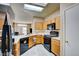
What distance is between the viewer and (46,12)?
261 cm

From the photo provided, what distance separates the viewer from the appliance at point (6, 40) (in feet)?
7.41

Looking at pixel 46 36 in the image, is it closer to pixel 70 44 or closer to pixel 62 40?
pixel 62 40

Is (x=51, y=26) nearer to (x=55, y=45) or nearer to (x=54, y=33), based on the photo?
(x=54, y=33)

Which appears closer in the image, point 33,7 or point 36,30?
point 33,7

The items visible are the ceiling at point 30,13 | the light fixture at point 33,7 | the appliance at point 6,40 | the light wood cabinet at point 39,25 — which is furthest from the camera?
the light wood cabinet at point 39,25

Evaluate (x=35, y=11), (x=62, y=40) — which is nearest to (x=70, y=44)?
(x=62, y=40)

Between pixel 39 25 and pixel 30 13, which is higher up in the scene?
pixel 30 13

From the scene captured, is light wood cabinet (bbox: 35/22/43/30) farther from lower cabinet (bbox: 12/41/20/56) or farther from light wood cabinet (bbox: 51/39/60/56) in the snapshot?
lower cabinet (bbox: 12/41/20/56)

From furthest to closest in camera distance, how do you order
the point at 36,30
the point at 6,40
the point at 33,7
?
the point at 36,30, the point at 33,7, the point at 6,40

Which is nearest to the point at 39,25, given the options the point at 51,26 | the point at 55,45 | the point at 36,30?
the point at 36,30

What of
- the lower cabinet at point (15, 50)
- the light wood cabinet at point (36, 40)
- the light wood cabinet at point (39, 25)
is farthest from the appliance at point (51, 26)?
the lower cabinet at point (15, 50)

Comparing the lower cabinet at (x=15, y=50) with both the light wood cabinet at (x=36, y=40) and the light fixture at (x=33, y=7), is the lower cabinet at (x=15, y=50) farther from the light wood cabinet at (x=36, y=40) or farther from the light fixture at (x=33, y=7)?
the light fixture at (x=33, y=7)

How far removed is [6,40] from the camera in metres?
2.30

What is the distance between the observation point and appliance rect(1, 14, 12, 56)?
226cm
